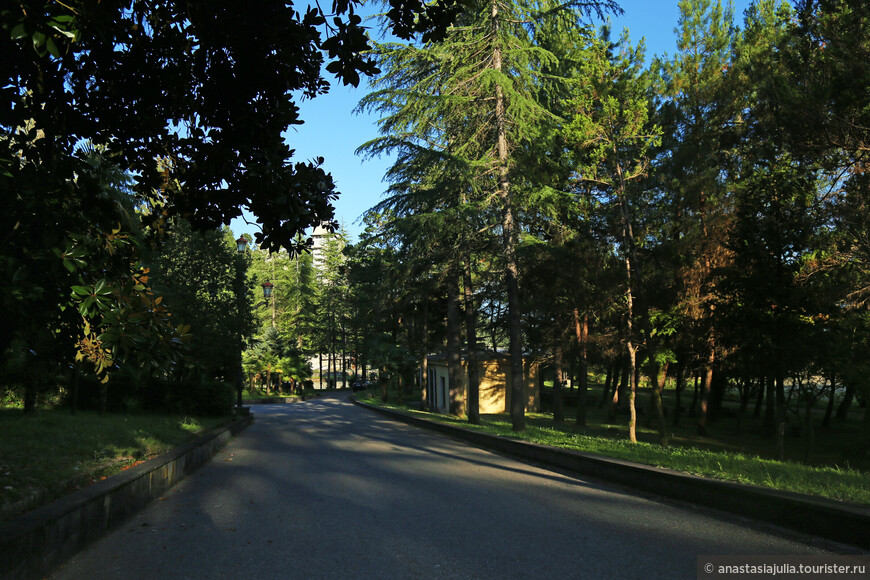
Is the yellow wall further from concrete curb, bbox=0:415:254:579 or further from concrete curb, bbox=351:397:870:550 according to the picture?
concrete curb, bbox=0:415:254:579

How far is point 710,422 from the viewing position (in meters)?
37.9

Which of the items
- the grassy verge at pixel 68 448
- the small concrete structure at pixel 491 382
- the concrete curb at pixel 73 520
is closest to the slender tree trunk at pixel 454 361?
the small concrete structure at pixel 491 382

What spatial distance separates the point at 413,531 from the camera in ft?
20.2

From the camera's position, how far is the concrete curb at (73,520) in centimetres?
445

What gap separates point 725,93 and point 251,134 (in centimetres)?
2508

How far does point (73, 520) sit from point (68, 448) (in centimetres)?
530

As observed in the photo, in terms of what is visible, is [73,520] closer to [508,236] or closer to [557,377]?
[508,236]

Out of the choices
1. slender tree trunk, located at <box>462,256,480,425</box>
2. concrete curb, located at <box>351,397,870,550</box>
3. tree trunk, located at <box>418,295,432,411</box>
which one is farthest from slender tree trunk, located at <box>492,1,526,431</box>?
tree trunk, located at <box>418,295,432,411</box>

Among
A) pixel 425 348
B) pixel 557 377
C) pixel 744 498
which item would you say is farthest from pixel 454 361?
pixel 744 498

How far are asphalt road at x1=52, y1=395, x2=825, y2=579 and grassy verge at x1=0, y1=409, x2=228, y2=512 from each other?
117 cm

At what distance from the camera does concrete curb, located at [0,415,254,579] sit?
4445 mm

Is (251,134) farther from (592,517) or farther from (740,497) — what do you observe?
(740,497)

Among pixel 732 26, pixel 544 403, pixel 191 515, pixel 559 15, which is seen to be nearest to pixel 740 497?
pixel 191 515

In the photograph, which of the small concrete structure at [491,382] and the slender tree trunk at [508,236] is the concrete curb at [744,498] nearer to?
the slender tree trunk at [508,236]
